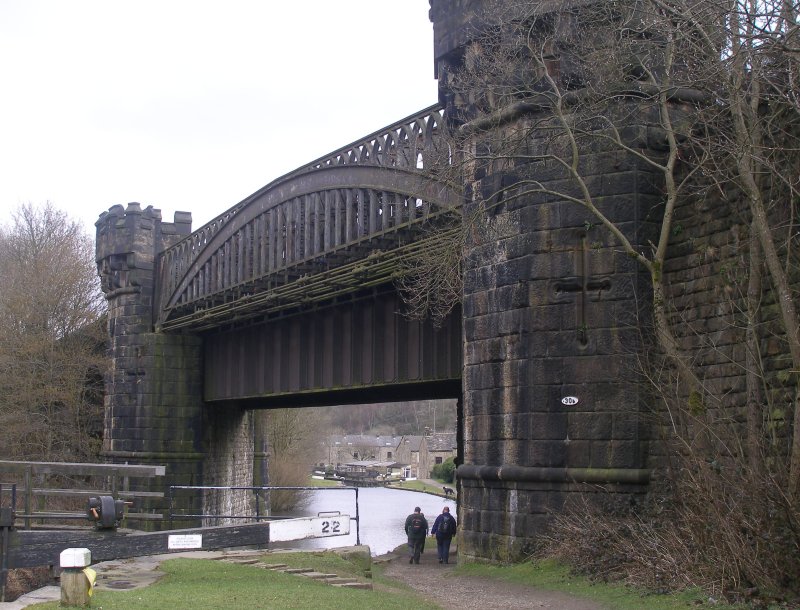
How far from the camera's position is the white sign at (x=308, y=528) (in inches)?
533

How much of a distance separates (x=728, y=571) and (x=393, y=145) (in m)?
11.4

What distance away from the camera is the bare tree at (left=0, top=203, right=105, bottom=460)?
3516cm

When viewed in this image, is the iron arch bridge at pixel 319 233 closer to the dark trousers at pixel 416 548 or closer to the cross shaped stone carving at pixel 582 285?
the cross shaped stone carving at pixel 582 285

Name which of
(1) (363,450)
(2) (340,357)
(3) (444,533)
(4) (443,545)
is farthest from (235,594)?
(1) (363,450)

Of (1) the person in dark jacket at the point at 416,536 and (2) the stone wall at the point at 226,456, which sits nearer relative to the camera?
(1) the person in dark jacket at the point at 416,536

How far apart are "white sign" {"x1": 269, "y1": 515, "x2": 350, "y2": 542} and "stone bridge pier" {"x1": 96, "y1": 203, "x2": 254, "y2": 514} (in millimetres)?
16218

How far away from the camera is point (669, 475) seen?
13.3 meters

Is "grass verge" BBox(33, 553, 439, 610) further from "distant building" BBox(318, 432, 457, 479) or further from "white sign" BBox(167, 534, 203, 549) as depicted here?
"distant building" BBox(318, 432, 457, 479)

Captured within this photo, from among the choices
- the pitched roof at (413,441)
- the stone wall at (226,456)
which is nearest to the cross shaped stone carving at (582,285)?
the stone wall at (226,456)

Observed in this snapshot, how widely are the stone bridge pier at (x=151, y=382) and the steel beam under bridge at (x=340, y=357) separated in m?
0.77

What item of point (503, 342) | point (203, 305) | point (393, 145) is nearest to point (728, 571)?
point (503, 342)

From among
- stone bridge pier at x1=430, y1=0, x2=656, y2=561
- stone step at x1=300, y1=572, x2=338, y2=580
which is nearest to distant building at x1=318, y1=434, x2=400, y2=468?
stone bridge pier at x1=430, y1=0, x2=656, y2=561

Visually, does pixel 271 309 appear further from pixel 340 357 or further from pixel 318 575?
pixel 318 575

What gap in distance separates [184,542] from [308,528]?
7.37ft
